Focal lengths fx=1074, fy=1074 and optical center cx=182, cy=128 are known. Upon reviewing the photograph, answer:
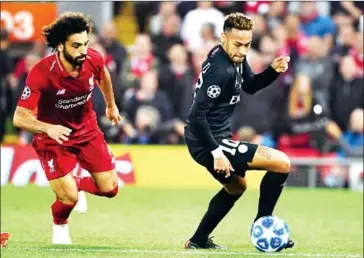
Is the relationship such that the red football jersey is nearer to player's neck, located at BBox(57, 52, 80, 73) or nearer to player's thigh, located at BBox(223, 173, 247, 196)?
player's neck, located at BBox(57, 52, 80, 73)

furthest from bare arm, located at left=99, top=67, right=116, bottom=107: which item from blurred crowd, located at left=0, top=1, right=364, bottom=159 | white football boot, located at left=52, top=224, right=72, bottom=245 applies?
blurred crowd, located at left=0, top=1, right=364, bottom=159

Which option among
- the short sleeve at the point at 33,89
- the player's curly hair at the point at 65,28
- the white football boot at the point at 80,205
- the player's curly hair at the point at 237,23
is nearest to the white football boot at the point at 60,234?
the white football boot at the point at 80,205

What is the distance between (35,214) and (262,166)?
4.76 m

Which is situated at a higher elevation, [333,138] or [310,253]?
[310,253]

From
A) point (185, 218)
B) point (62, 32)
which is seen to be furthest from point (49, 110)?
point (185, 218)

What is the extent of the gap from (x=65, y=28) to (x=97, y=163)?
1.47 m

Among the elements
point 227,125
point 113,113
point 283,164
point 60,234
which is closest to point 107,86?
point 113,113

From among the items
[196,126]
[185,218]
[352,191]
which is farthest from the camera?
[352,191]

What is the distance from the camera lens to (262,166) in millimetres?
9945

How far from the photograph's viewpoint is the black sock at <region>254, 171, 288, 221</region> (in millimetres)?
10055

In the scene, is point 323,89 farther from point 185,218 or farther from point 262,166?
point 262,166

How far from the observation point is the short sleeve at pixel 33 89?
10.0m

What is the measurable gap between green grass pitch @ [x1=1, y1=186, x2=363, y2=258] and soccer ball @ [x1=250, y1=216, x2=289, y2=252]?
0.10 m

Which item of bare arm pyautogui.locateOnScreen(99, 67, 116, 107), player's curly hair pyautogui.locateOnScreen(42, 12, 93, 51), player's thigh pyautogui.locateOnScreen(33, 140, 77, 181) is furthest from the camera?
bare arm pyautogui.locateOnScreen(99, 67, 116, 107)
